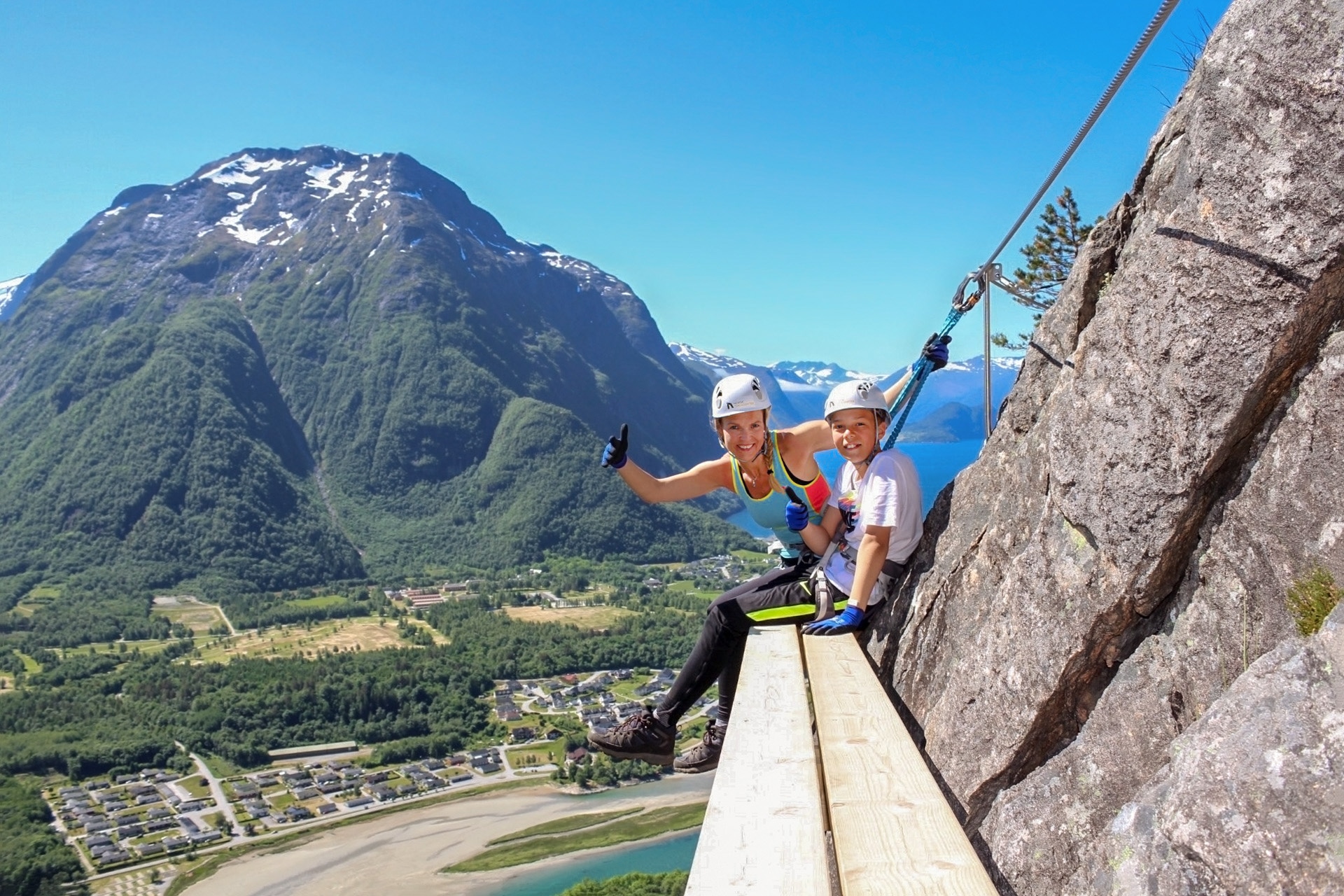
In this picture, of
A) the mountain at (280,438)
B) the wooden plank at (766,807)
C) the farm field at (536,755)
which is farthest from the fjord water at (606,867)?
the mountain at (280,438)

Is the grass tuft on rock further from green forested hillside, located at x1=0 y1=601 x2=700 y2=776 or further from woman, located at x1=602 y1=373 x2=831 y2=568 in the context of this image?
green forested hillside, located at x1=0 y1=601 x2=700 y2=776

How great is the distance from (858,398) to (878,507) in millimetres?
753

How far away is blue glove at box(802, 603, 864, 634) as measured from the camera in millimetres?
4875

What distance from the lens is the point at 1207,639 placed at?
106 inches

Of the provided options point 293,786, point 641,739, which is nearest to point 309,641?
Answer: point 293,786

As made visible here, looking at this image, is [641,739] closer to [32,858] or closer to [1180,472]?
[1180,472]

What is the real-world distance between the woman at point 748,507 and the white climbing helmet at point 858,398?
292 mm

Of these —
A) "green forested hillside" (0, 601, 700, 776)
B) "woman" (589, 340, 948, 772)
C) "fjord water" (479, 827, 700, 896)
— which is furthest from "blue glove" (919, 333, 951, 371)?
"green forested hillside" (0, 601, 700, 776)

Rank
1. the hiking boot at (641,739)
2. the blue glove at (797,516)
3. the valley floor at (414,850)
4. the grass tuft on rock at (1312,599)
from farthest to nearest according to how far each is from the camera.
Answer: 1. the valley floor at (414,850)
2. the hiking boot at (641,739)
3. the blue glove at (797,516)
4. the grass tuft on rock at (1312,599)

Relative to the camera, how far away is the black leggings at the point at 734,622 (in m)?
5.37

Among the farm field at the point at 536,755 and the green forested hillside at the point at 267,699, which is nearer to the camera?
the farm field at the point at 536,755

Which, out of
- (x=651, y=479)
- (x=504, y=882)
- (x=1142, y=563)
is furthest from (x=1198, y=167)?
(x=504, y=882)

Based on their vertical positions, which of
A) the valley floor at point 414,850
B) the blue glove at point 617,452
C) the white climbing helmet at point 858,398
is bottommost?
the valley floor at point 414,850

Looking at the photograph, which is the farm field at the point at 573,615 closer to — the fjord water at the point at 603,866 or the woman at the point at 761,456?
the fjord water at the point at 603,866
